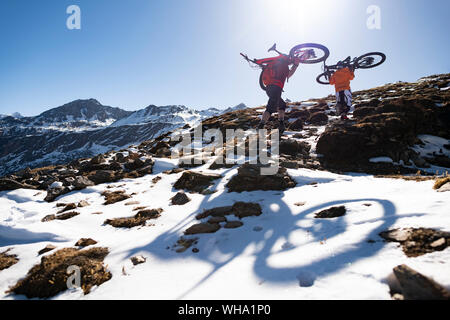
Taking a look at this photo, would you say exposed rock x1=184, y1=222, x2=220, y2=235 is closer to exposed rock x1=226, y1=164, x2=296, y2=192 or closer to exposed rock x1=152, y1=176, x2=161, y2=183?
exposed rock x1=226, y1=164, x2=296, y2=192

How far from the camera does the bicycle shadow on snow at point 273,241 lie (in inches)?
122

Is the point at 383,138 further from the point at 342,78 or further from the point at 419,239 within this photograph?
the point at 419,239

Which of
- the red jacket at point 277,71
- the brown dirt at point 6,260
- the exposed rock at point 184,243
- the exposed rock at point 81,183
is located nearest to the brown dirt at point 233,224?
the exposed rock at point 184,243

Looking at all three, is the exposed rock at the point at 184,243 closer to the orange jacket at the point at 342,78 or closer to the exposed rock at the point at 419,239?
the exposed rock at the point at 419,239

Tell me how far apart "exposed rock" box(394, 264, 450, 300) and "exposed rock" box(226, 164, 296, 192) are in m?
5.14

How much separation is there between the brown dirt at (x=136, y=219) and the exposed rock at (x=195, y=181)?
7.20ft

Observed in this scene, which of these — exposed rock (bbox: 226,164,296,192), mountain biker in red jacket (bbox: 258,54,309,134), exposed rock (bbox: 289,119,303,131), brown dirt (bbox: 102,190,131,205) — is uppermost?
mountain biker in red jacket (bbox: 258,54,309,134)

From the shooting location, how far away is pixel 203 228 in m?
5.20

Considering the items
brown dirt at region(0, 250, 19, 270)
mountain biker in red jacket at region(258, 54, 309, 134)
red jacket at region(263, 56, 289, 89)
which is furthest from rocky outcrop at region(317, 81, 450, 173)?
brown dirt at region(0, 250, 19, 270)

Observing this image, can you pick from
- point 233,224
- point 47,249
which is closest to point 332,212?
point 233,224

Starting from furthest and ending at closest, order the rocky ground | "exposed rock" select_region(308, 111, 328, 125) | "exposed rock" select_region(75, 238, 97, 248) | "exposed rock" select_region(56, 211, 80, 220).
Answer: "exposed rock" select_region(308, 111, 328, 125) < "exposed rock" select_region(56, 211, 80, 220) < "exposed rock" select_region(75, 238, 97, 248) < the rocky ground

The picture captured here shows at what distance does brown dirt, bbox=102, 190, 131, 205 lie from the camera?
8202 millimetres
